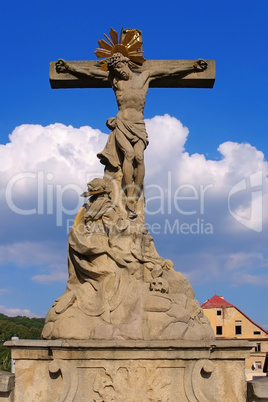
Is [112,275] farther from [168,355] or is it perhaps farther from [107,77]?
[107,77]

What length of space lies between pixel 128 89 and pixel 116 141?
3.15 ft

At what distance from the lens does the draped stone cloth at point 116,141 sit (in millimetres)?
8344

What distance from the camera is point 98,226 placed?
7445 millimetres

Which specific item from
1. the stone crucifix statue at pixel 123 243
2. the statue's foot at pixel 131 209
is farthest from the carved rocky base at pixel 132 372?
the statue's foot at pixel 131 209

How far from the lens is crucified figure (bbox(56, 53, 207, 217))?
8.19 meters

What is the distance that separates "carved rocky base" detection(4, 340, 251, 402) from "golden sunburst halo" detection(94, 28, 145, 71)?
16.2ft

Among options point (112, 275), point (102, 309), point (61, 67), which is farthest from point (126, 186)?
point (61, 67)

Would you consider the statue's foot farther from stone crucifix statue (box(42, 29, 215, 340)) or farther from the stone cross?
the stone cross

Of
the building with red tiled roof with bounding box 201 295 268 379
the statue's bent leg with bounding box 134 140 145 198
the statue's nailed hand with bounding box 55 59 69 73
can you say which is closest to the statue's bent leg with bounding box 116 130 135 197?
the statue's bent leg with bounding box 134 140 145 198

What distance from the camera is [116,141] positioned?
8359mm

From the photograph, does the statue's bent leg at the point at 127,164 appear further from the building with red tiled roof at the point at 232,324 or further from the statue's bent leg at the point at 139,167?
the building with red tiled roof at the point at 232,324

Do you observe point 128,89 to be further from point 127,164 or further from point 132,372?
point 132,372

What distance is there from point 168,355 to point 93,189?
2.72 meters

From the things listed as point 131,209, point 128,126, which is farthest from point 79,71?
point 131,209
